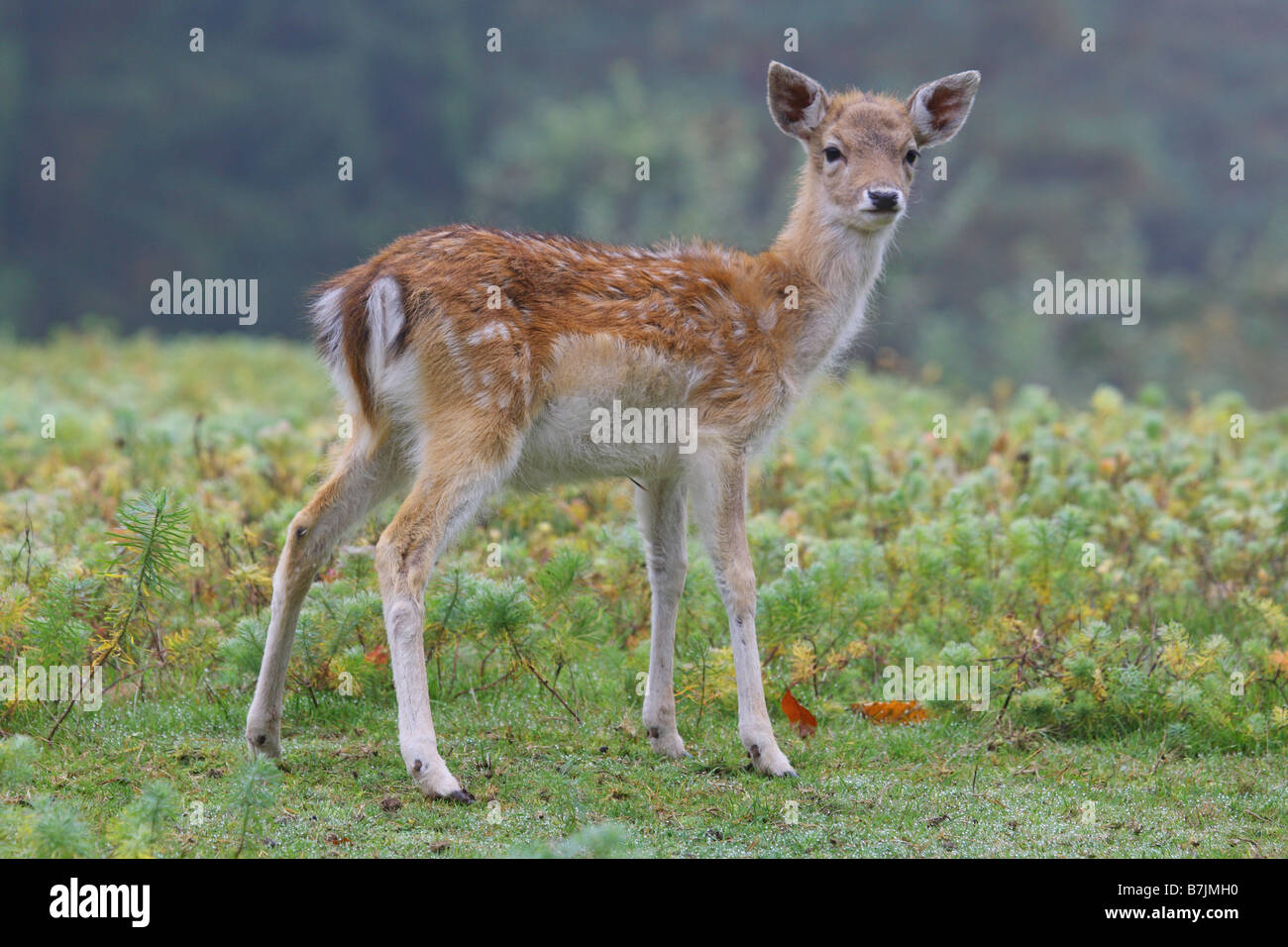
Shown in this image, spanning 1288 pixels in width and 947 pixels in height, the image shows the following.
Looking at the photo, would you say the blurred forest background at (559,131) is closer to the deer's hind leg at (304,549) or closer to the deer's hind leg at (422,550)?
the deer's hind leg at (304,549)

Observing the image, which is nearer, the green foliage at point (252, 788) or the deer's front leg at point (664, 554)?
the green foliage at point (252, 788)

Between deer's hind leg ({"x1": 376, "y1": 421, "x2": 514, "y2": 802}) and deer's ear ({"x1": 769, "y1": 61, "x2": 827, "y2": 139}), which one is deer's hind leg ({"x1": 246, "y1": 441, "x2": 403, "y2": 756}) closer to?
deer's hind leg ({"x1": 376, "y1": 421, "x2": 514, "y2": 802})

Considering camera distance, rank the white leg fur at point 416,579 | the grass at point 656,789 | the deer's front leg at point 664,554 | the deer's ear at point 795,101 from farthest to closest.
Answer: the deer's ear at point 795,101, the deer's front leg at point 664,554, the white leg fur at point 416,579, the grass at point 656,789

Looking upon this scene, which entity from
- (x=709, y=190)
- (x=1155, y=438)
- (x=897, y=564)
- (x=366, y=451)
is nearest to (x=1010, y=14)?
(x=709, y=190)

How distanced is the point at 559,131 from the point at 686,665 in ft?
72.3

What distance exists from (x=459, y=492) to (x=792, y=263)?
6.78 ft

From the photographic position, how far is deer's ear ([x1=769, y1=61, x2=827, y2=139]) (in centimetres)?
709

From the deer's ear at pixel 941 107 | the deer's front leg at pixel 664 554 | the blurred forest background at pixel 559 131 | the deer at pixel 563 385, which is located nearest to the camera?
the deer at pixel 563 385

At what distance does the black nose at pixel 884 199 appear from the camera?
266 inches


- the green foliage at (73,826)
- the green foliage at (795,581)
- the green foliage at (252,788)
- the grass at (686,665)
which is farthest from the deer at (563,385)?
the green foliage at (73,826)

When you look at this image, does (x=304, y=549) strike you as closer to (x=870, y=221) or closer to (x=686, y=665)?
(x=686, y=665)

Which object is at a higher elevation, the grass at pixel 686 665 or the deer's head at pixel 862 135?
the deer's head at pixel 862 135

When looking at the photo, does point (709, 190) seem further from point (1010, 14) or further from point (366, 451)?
point (366, 451)
